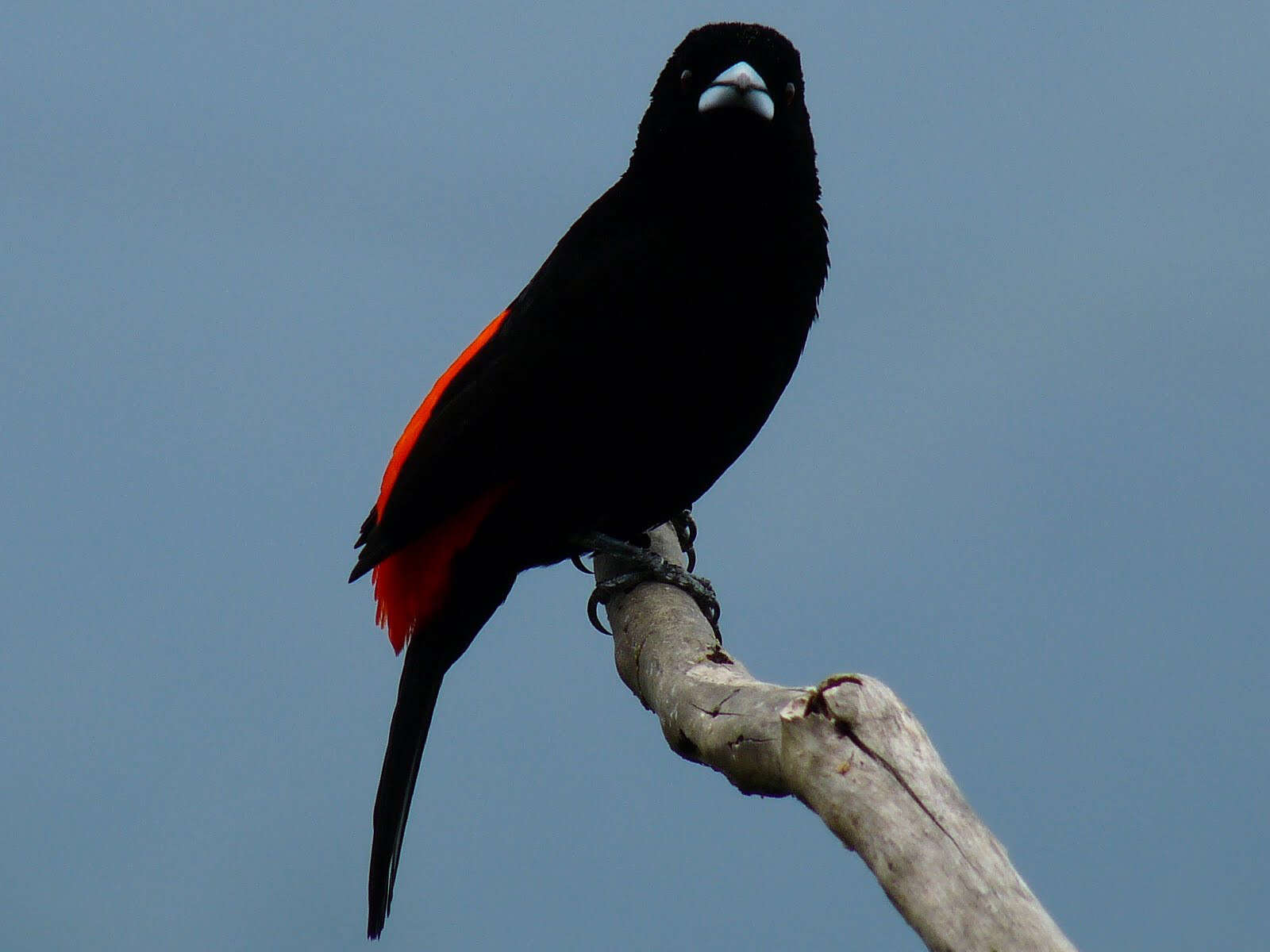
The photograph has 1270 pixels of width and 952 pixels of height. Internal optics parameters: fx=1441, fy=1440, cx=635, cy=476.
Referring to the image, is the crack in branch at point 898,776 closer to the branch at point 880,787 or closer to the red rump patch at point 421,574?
the branch at point 880,787

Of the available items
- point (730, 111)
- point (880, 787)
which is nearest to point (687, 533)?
point (730, 111)

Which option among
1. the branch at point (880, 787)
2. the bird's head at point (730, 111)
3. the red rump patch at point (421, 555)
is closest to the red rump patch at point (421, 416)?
the red rump patch at point (421, 555)

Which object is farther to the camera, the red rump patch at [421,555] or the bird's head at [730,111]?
the red rump patch at [421,555]

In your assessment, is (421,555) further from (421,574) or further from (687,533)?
(687,533)

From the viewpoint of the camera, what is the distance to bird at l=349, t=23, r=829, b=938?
9.80ft

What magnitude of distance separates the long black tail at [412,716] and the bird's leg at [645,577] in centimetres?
19

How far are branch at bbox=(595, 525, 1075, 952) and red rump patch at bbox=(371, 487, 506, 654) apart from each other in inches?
33.8

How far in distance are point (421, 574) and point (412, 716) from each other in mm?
304

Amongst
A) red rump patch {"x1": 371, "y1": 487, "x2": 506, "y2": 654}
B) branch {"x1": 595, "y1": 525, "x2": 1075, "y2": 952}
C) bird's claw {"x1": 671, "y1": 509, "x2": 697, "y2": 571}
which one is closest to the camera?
branch {"x1": 595, "y1": 525, "x2": 1075, "y2": 952}

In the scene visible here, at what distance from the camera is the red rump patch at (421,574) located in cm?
305

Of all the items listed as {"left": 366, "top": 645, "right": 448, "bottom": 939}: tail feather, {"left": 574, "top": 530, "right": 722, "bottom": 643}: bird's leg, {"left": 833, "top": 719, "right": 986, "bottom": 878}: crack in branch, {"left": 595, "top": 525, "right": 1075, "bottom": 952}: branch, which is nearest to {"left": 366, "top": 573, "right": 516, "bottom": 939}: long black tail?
{"left": 366, "top": 645, "right": 448, "bottom": 939}: tail feather

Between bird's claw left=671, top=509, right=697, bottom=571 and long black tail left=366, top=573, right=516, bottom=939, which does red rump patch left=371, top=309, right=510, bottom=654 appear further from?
bird's claw left=671, top=509, right=697, bottom=571

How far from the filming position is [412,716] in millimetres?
3088

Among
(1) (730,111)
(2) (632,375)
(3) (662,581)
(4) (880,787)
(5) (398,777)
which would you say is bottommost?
(4) (880,787)
